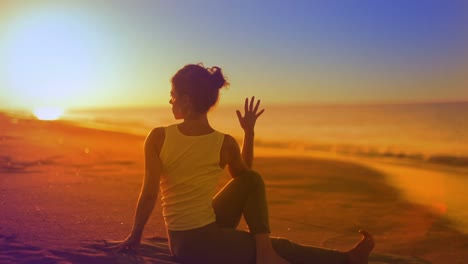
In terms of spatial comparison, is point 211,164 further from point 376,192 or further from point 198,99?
point 376,192

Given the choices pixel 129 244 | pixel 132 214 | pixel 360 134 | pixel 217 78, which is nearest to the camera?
pixel 217 78

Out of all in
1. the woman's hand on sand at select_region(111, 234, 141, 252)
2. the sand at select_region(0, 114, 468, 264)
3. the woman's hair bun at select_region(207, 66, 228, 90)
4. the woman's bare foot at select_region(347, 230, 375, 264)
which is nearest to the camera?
the woman's hair bun at select_region(207, 66, 228, 90)

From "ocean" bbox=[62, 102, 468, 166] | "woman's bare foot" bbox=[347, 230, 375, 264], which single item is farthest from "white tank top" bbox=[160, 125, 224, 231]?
"woman's bare foot" bbox=[347, 230, 375, 264]

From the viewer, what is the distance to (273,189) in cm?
1055

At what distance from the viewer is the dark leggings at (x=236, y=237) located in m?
3.97

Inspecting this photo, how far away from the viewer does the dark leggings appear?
13.0 ft

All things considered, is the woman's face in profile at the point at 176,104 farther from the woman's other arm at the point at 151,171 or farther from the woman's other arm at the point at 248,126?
the woman's other arm at the point at 248,126

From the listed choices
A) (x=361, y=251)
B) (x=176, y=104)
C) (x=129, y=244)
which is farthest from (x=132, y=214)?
(x=361, y=251)

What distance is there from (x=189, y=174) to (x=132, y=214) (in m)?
3.59

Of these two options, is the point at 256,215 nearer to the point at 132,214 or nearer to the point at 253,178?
the point at 253,178

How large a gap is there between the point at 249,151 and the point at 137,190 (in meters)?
5.35

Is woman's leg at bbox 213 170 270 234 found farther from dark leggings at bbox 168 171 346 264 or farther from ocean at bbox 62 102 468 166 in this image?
ocean at bbox 62 102 468 166

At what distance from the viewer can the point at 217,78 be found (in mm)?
3818

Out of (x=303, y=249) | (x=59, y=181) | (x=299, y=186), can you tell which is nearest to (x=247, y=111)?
(x=303, y=249)
